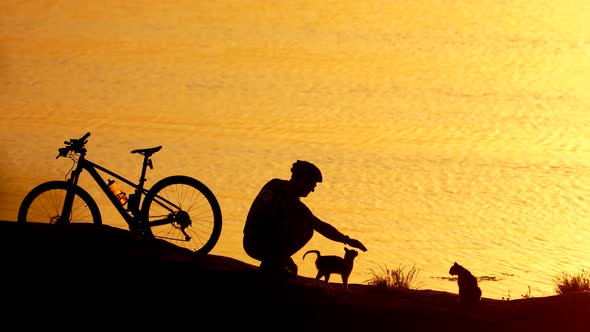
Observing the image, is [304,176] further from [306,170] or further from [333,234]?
[333,234]

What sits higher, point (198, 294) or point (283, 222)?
point (283, 222)

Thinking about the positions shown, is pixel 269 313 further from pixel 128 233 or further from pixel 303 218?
pixel 128 233

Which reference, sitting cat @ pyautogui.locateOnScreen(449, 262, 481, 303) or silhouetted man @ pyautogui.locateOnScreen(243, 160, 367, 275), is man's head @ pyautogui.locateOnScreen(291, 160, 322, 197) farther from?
sitting cat @ pyautogui.locateOnScreen(449, 262, 481, 303)

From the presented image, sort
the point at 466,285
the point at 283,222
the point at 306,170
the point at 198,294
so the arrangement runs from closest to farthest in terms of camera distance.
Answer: the point at 198,294, the point at 306,170, the point at 283,222, the point at 466,285

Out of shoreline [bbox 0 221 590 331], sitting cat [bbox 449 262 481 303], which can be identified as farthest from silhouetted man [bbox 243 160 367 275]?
sitting cat [bbox 449 262 481 303]

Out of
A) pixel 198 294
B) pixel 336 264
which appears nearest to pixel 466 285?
pixel 336 264

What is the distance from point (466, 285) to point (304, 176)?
3.08 metres

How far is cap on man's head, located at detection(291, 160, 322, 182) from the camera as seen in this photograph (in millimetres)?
16328

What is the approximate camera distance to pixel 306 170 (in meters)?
16.4

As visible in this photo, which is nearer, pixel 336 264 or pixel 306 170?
pixel 306 170

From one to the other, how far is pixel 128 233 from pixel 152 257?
1123 millimetres

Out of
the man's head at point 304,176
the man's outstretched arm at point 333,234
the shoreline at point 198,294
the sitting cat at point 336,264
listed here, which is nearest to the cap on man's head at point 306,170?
the man's head at point 304,176

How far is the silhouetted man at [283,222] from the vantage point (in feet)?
54.0

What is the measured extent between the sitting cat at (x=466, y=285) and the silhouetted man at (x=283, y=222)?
232 cm
